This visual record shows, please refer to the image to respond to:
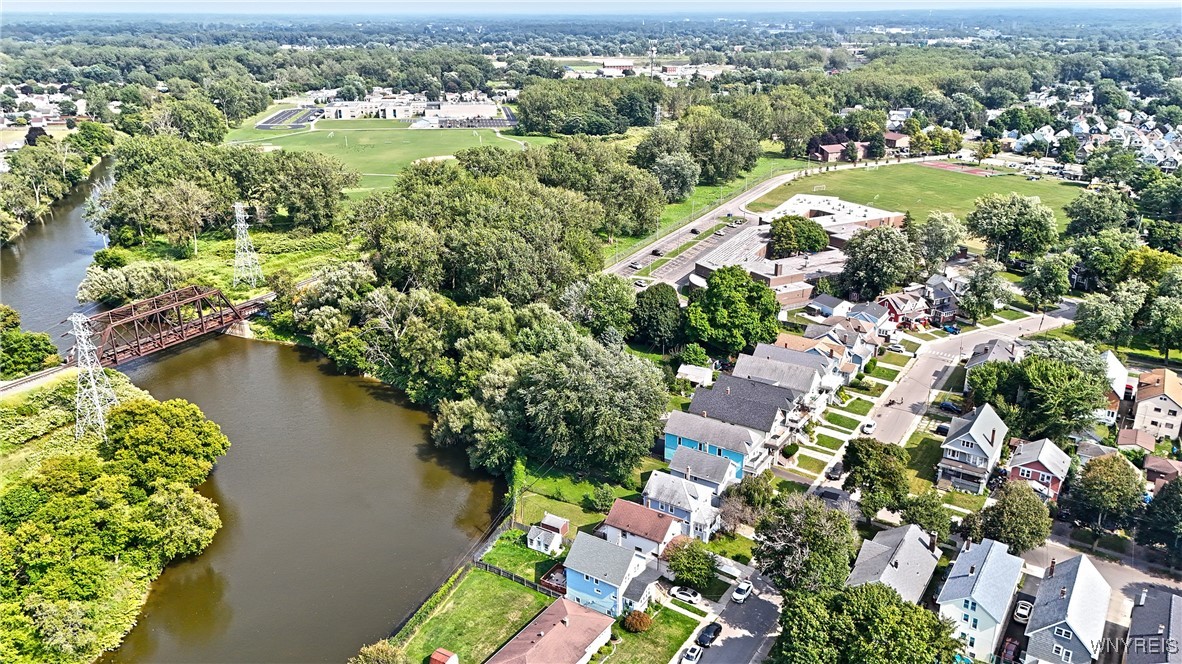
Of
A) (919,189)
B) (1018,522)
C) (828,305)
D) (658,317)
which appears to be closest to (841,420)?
(658,317)

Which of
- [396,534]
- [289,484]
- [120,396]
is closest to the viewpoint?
[396,534]

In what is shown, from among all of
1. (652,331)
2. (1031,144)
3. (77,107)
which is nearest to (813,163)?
(1031,144)

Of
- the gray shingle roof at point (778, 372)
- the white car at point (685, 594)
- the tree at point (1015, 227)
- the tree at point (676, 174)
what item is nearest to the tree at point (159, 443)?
the white car at point (685, 594)

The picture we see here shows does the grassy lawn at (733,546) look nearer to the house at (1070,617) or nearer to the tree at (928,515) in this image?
the tree at (928,515)

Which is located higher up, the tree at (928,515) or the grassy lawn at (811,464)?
the tree at (928,515)

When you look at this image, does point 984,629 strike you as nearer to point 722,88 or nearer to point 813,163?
point 813,163

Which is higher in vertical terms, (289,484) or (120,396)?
(120,396)

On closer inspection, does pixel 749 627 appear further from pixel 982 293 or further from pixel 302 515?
pixel 982 293
